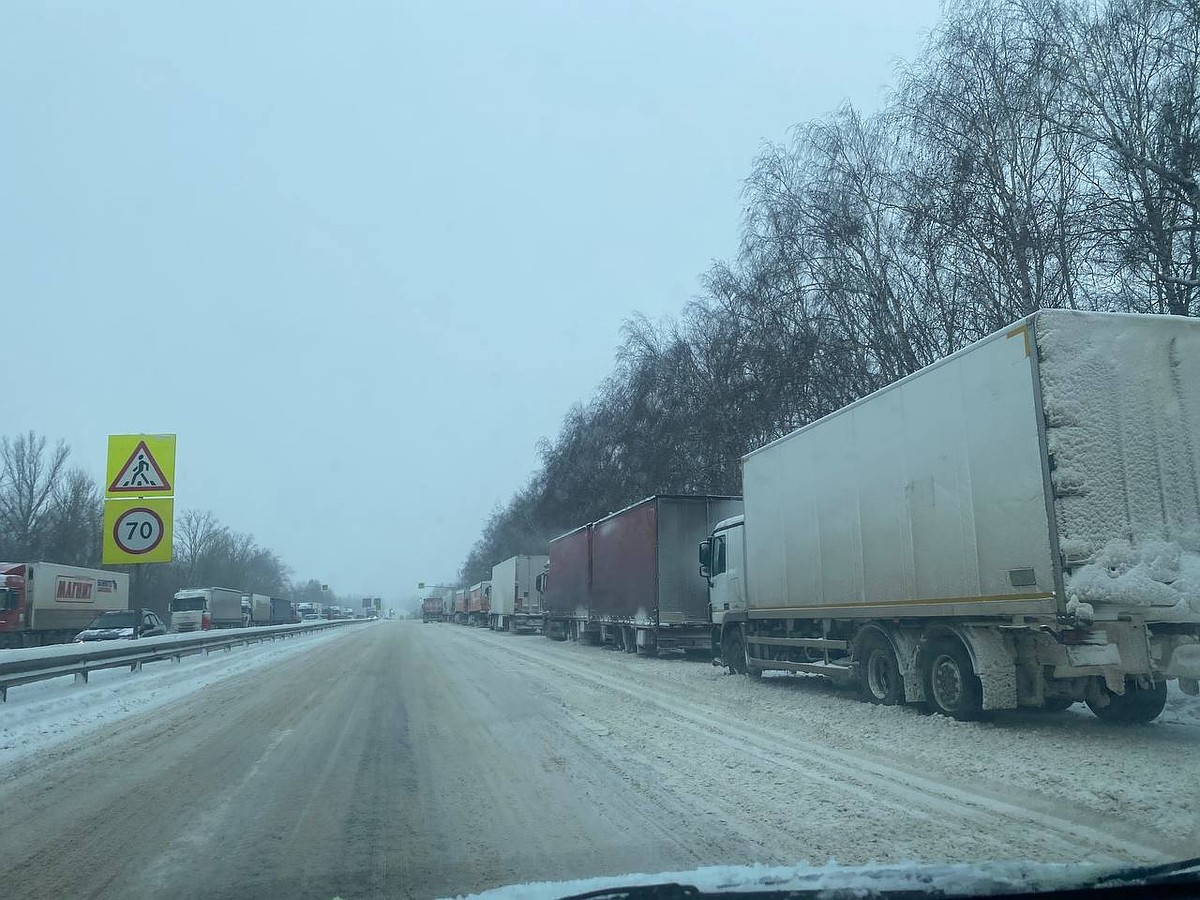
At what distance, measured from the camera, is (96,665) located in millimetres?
17219

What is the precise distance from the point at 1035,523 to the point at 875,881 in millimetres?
5799

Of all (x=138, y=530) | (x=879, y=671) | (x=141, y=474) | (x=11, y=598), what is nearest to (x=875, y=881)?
(x=879, y=671)

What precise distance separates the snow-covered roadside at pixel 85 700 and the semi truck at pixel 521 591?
2387cm

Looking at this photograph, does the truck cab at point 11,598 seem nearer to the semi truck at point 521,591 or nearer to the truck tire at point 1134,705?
the semi truck at point 521,591

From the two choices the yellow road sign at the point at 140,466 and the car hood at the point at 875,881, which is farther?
the yellow road sign at the point at 140,466

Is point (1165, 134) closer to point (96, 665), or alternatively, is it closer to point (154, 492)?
point (154, 492)

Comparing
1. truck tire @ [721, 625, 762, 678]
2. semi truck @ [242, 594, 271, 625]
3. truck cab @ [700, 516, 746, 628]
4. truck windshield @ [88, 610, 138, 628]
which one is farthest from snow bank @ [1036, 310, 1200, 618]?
semi truck @ [242, 594, 271, 625]

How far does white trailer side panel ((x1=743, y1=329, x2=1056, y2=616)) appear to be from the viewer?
8867 mm

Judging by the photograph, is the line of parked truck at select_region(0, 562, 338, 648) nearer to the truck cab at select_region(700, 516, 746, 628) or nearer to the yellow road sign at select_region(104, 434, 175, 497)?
the yellow road sign at select_region(104, 434, 175, 497)

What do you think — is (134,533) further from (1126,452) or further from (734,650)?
(1126,452)

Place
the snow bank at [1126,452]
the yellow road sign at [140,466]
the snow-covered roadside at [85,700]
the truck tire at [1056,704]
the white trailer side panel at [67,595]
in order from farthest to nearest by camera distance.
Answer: the white trailer side panel at [67,595], the yellow road sign at [140,466], the snow-covered roadside at [85,700], the truck tire at [1056,704], the snow bank at [1126,452]

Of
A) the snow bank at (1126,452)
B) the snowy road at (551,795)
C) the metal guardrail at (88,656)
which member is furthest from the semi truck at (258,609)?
the snow bank at (1126,452)

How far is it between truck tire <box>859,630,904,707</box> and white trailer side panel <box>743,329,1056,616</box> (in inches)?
18.5

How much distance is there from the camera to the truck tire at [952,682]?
32.0ft
